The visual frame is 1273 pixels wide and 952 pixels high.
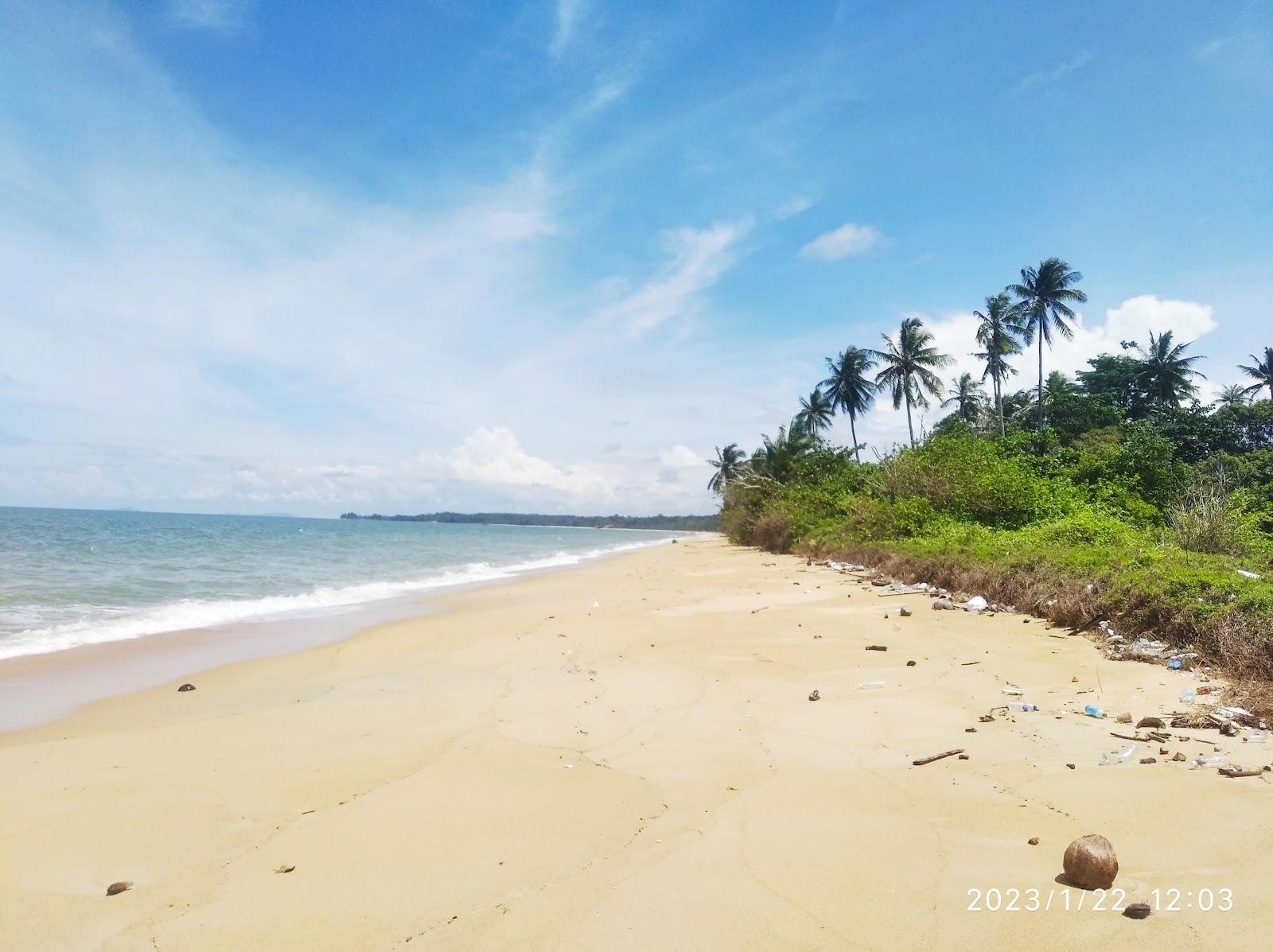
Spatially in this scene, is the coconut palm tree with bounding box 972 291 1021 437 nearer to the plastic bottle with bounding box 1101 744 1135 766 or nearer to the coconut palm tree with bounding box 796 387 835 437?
the coconut palm tree with bounding box 796 387 835 437

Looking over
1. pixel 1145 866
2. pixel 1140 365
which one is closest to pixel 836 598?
pixel 1145 866

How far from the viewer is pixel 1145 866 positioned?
10.8ft

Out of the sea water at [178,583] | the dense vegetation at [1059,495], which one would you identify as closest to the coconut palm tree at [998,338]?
the dense vegetation at [1059,495]

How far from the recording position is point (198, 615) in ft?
46.0

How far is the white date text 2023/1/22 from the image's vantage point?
9.84 feet

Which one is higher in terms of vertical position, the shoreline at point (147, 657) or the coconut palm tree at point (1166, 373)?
the coconut palm tree at point (1166, 373)

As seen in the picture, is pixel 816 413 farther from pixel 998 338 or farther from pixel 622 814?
pixel 622 814

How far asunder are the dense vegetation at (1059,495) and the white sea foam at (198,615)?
44.1ft

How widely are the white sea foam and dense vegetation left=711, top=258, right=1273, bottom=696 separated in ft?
44.1

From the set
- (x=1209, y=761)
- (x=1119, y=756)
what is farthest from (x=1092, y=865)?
(x=1209, y=761)

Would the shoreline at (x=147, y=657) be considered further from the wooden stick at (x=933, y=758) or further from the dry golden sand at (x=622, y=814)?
the wooden stick at (x=933, y=758)

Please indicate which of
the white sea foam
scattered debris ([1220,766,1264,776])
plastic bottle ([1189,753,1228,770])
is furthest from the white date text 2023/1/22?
the white sea foam

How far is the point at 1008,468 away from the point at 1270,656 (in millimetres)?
15463

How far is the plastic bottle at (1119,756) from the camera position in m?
4.56
